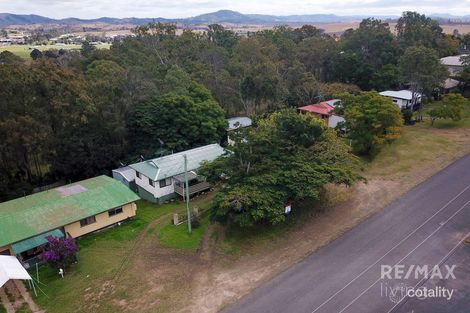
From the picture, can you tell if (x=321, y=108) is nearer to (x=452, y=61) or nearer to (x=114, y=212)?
(x=114, y=212)

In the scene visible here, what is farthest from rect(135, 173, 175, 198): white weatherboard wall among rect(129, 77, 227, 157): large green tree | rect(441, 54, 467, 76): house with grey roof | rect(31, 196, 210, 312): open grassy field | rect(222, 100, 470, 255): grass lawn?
rect(441, 54, 467, 76): house with grey roof

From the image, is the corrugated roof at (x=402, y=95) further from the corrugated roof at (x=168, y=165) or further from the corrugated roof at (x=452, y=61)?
the corrugated roof at (x=168, y=165)

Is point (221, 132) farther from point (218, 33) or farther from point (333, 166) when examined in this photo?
point (218, 33)

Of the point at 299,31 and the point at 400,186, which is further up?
the point at 299,31

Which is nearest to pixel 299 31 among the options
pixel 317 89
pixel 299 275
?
pixel 317 89

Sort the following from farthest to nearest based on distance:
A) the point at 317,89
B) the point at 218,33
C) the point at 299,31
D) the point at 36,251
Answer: the point at 299,31, the point at 218,33, the point at 317,89, the point at 36,251

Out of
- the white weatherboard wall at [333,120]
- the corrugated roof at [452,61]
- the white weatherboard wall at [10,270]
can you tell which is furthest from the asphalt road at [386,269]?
the corrugated roof at [452,61]

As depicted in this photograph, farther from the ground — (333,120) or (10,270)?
(333,120)

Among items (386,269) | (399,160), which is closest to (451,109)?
(399,160)
